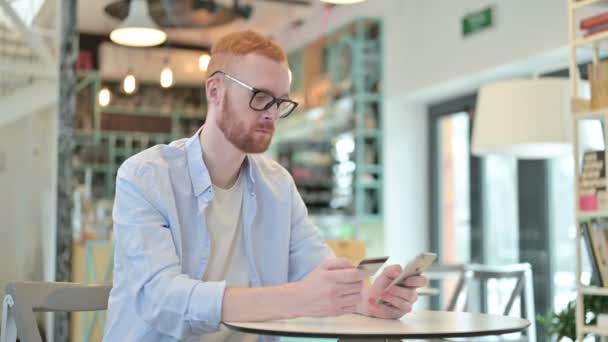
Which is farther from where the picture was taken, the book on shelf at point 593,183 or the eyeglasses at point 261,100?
the book on shelf at point 593,183

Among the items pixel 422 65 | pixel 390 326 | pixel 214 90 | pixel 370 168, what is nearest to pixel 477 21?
pixel 422 65

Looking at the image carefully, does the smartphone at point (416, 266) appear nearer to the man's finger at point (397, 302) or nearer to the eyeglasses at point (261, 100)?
the man's finger at point (397, 302)

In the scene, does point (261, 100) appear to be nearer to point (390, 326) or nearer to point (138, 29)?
point (390, 326)

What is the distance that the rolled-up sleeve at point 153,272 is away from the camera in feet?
5.32

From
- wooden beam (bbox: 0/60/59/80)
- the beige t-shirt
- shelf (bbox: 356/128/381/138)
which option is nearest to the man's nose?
the beige t-shirt

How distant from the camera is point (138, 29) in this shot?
16.8ft

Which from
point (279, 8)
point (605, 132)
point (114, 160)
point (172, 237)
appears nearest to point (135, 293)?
point (172, 237)

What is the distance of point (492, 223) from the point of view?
6758 mm

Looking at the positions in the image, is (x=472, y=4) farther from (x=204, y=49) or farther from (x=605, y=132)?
(x=204, y=49)

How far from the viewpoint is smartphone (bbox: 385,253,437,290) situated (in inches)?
65.6

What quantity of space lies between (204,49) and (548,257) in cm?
599

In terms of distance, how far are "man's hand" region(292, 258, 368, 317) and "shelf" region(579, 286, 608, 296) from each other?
2.29 m

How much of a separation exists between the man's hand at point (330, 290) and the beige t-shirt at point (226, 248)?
362 millimetres

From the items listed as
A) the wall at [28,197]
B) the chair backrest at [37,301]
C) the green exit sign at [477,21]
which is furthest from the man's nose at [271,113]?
the green exit sign at [477,21]
